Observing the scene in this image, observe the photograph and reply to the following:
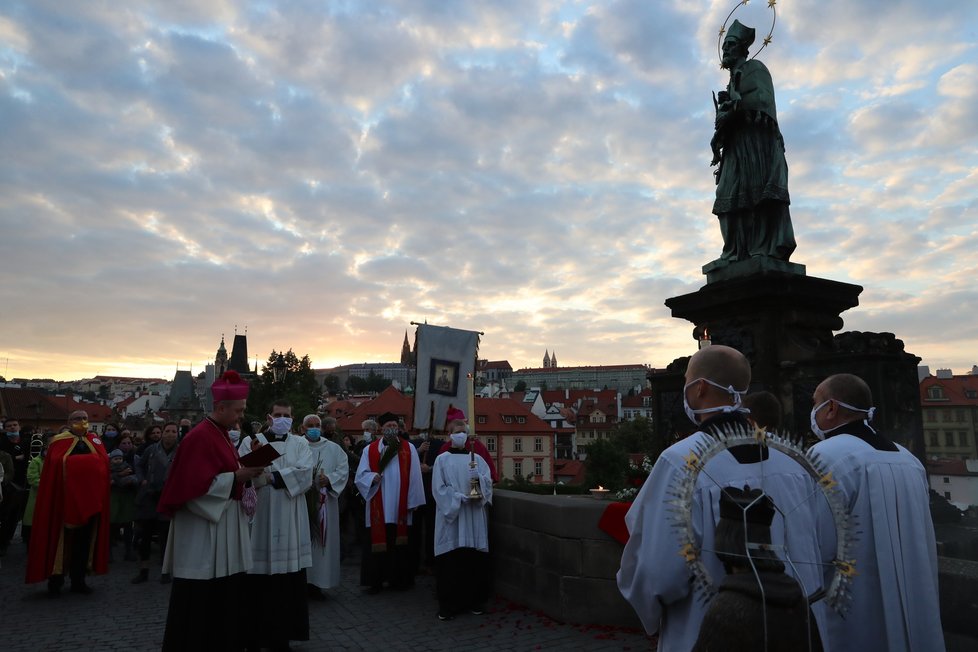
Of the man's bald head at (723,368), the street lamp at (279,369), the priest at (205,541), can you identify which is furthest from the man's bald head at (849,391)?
the street lamp at (279,369)

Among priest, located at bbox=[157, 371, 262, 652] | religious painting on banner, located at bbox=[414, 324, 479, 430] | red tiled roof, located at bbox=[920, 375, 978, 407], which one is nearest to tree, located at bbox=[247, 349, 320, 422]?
red tiled roof, located at bbox=[920, 375, 978, 407]

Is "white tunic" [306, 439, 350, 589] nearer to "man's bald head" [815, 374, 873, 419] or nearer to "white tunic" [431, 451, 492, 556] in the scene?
"white tunic" [431, 451, 492, 556]

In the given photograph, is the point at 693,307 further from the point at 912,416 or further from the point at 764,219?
the point at 912,416

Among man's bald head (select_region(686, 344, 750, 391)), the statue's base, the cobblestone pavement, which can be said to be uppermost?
the statue's base

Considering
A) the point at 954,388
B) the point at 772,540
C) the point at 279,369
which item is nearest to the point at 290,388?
the point at 279,369

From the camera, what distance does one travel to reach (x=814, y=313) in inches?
273

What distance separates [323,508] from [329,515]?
8.7 inches

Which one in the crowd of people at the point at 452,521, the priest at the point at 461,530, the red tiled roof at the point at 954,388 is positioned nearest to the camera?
the crowd of people at the point at 452,521

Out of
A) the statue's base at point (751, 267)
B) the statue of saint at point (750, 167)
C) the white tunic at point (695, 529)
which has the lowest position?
the white tunic at point (695, 529)

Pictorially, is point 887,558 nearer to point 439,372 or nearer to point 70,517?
point 439,372

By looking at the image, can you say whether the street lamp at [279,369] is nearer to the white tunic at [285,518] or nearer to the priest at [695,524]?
the white tunic at [285,518]

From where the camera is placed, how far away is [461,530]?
23.1ft

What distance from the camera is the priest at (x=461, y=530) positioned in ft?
22.3

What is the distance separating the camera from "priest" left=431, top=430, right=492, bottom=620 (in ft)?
22.3
